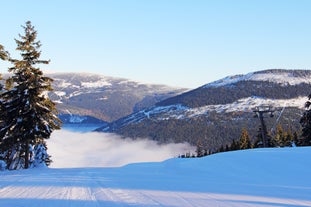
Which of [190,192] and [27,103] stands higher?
[27,103]

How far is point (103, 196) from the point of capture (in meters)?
8.08

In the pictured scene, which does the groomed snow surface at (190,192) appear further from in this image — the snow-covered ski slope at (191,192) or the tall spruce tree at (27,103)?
the tall spruce tree at (27,103)

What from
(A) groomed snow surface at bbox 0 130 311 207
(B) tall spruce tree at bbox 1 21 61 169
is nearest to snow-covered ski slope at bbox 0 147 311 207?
(A) groomed snow surface at bbox 0 130 311 207

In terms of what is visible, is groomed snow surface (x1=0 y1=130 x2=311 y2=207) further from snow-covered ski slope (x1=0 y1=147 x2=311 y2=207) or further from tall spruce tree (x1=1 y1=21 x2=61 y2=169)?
tall spruce tree (x1=1 y1=21 x2=61 y2=169)

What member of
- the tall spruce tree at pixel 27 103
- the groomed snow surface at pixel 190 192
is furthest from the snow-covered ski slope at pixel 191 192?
the tall spruce tree at pixel 27 103

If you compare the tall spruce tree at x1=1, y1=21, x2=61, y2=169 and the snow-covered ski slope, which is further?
the tall spruce tree at x1=1, y1=21, x2=61, y2=169

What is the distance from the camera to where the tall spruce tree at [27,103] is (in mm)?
26344

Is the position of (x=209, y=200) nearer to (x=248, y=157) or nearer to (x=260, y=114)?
(x=248, y=157)

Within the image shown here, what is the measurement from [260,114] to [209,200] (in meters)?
28.2

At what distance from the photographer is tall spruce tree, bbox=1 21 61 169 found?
26344 millimetres

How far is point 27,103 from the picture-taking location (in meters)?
26.5

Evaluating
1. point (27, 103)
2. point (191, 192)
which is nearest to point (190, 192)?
point (191, 192)

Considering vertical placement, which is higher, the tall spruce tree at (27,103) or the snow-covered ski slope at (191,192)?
the tall spruce tree at (27,103)

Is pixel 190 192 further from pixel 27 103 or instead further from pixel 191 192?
pixel 27 103
